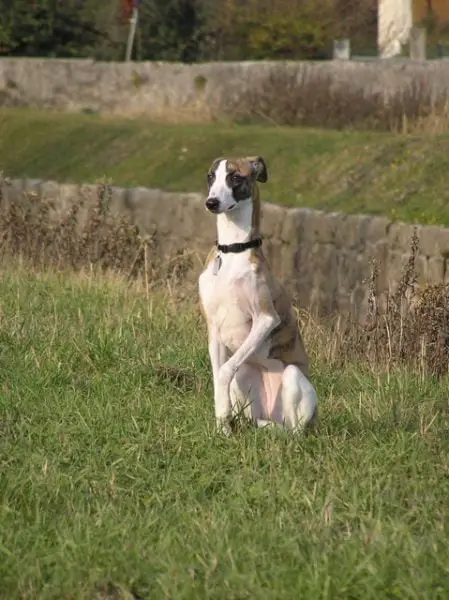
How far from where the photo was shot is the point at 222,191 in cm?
740

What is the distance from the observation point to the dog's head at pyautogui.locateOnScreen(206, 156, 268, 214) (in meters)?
7.38

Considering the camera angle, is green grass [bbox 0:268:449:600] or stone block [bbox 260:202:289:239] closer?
green grass [bbox 0:268:449:600]

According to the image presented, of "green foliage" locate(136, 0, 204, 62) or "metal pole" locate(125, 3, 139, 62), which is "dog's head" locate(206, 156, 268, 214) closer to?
"metal pole" locate(125, 3, 139, 62)

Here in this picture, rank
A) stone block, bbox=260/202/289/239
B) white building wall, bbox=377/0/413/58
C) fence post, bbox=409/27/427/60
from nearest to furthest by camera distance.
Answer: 1. stone block, bbox=260/202/289/239
2. fence post, bbox=409/27/427/60
3. white building wall, bbox=377/0/413/58

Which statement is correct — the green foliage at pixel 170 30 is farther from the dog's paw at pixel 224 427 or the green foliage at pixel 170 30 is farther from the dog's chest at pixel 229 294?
the dog's paw at pixel 224 427

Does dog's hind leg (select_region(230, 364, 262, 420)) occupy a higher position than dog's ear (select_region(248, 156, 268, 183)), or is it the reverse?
dog's ear (select_region(248, 156, 268, 183))

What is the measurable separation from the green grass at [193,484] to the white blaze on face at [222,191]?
3.19 ft

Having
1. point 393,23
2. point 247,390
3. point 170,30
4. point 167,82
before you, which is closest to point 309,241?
point 247,390

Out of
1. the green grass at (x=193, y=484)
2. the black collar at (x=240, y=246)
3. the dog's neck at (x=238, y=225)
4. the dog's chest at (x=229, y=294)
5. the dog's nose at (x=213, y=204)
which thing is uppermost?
the dog's nose at (x=213, y=204)

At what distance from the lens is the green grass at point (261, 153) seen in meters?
20.0

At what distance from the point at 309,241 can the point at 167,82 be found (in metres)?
17.0

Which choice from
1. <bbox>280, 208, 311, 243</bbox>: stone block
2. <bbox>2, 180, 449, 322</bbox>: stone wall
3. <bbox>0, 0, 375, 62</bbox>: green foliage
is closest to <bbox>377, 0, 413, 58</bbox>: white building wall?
<bbox>0, 0, 375, 62</bbox>: green foliage

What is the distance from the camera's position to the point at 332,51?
145 feet

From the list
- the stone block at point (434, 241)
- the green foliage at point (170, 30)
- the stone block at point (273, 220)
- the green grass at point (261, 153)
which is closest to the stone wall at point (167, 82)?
the green grass at point (261, 153)
